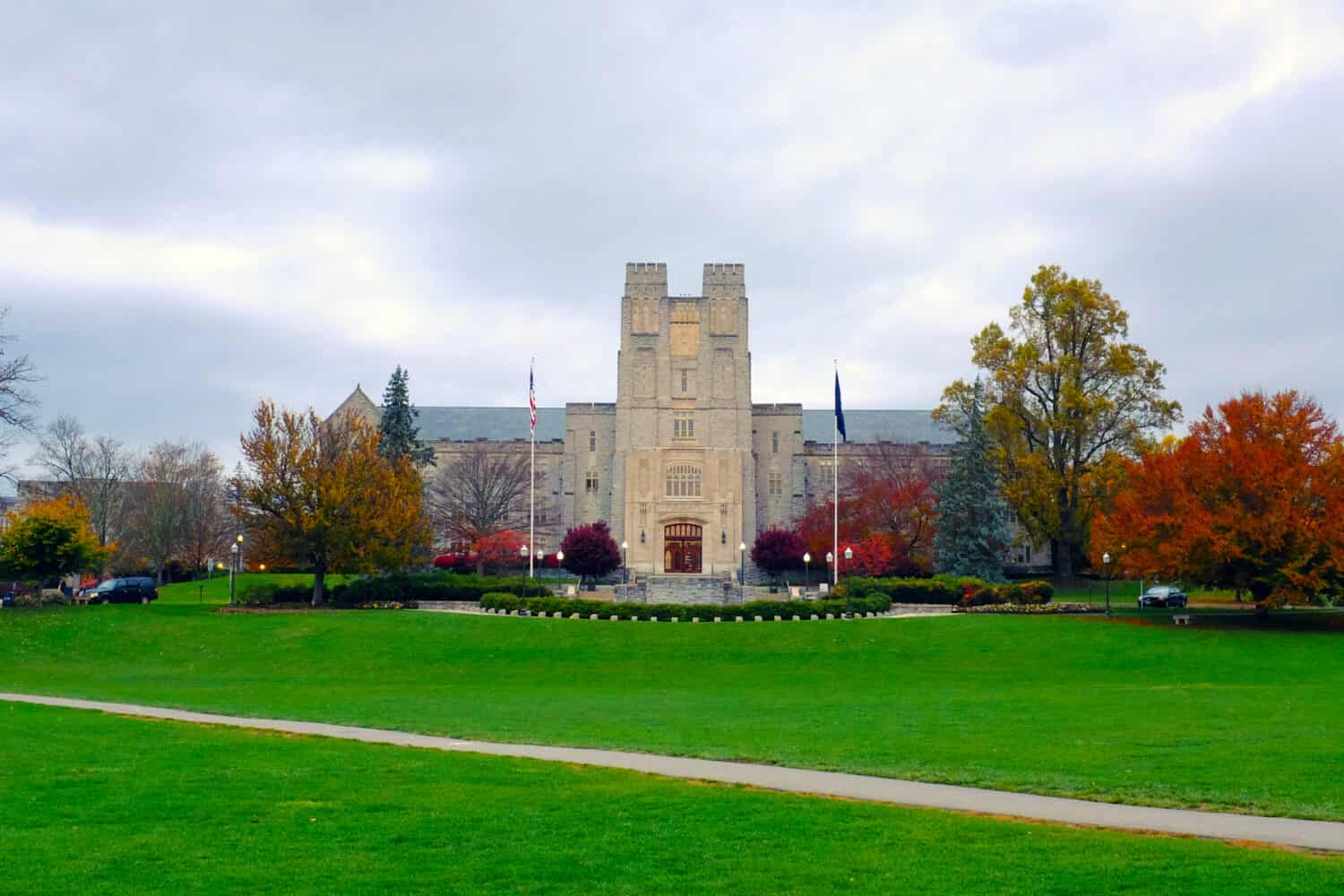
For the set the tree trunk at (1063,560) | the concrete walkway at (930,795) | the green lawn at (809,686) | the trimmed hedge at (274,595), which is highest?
the tree trunk at (1063,560)

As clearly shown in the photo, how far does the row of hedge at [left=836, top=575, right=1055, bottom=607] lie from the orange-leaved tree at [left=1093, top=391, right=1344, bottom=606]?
6.87 m

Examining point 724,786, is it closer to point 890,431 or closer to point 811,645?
point 811,645

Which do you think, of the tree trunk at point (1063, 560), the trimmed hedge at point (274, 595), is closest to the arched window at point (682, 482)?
the tree trunk at point (1063, 560)

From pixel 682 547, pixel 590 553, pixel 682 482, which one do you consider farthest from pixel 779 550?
pixel 590 553

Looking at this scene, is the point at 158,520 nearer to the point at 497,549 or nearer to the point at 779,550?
the point at 497,549

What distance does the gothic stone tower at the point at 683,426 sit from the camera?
227 ft

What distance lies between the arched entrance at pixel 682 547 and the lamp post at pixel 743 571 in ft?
8.74

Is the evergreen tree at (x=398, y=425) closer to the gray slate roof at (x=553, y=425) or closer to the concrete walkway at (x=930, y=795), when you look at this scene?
the gray slate roof at (x=553, y=425)

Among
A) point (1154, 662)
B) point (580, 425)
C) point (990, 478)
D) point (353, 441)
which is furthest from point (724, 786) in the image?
point (580, 425)

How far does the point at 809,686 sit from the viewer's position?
27516 mm

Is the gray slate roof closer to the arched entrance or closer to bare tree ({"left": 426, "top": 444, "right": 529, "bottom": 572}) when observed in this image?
bare tree ({"left": 426, "top": 444, "right": 529, "bottom": 572})

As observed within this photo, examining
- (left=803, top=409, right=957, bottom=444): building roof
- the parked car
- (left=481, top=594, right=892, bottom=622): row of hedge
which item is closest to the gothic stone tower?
(left=803, top=409, right=957, bottom=444): building roof

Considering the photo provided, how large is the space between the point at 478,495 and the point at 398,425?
362 inches

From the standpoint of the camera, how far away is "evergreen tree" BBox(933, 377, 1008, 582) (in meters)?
54.9
